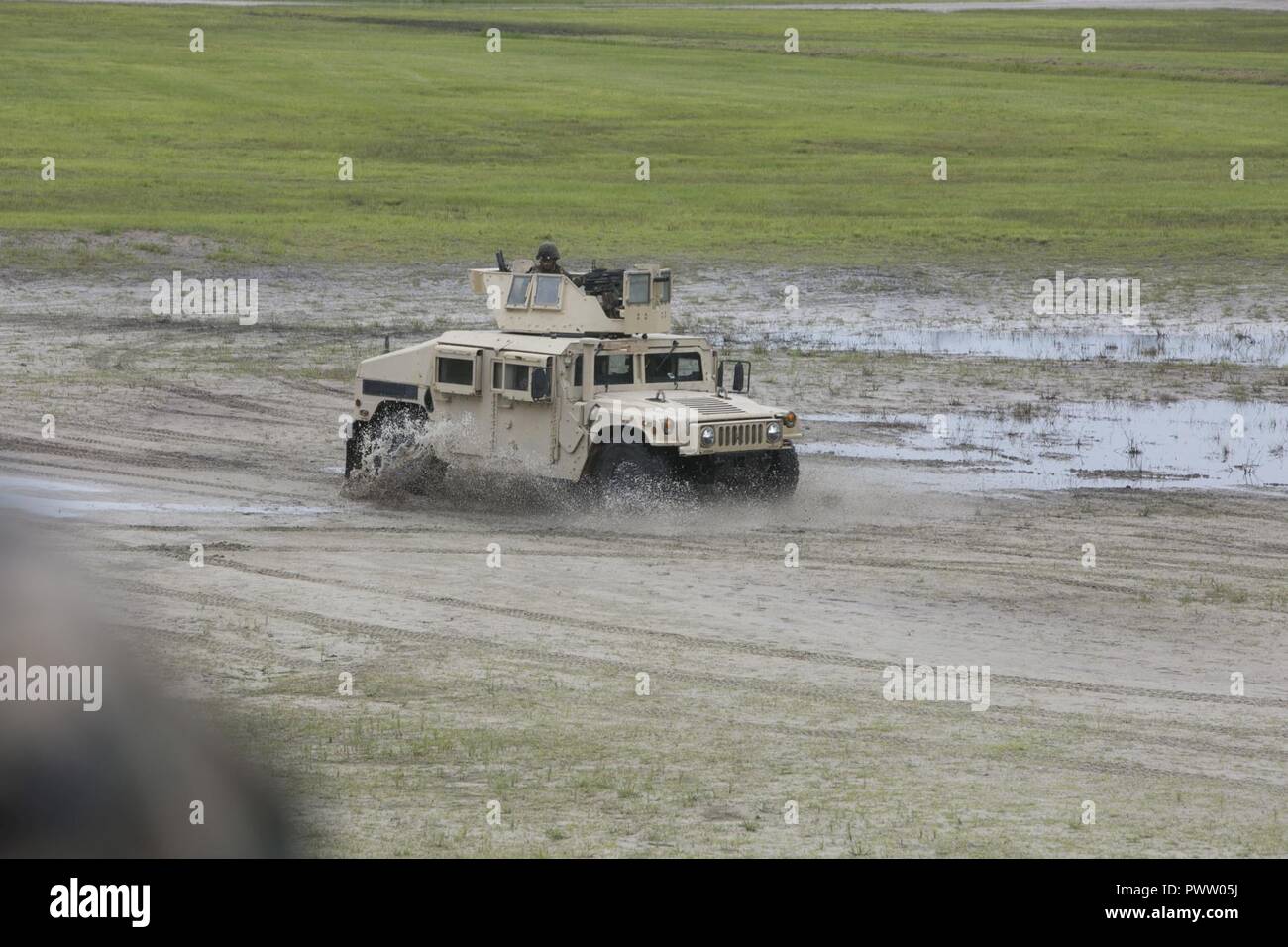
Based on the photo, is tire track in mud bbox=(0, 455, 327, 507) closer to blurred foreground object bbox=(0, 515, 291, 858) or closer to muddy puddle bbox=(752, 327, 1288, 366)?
muddy puddle bbox=(752, 327, 1288, 366)

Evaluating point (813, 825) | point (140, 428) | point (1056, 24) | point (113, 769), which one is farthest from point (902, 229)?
point (1056, 24)

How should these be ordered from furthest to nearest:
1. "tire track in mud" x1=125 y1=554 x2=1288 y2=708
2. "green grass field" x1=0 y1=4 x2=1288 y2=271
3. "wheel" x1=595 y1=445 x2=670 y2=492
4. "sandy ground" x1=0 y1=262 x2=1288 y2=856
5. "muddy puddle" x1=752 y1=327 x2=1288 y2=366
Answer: "green grass field" x1=0 y1=4 x2=1288 y2=271 → "muddy puddle" x1=752 y1=327 x2=1288 y2=366 → "wheel" x1=595 y1=445 x2=670 y2=492 → "tire track in mud" x1=125 y1=554 x2=1288 y2=708 → "sandy ground" x1=0 y1=262 x2=1288 y2=856

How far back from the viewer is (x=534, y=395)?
17.7 m

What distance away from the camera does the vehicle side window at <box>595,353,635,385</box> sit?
1797cm

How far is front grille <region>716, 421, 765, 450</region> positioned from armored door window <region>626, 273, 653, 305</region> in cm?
205

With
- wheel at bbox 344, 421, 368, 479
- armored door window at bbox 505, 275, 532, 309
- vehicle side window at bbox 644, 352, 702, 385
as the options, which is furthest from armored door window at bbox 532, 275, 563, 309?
wheel at bbox 344, 421, 368, 479

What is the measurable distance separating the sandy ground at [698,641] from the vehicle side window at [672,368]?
146 cm

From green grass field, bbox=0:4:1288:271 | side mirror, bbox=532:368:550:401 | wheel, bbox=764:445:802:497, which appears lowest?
wheel, bbox=764:445:802:497

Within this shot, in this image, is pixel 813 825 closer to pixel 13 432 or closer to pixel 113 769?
pixel 113 769

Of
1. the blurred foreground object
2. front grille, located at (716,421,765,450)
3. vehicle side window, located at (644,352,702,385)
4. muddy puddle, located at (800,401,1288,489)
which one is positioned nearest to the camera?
the blurred foreground object

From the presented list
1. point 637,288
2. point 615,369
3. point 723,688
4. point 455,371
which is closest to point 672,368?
point 615,369

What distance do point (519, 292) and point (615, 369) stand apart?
1.40 m

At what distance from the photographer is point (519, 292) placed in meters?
18.9

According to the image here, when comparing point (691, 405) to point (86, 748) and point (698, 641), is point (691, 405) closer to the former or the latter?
point (698, 641)
